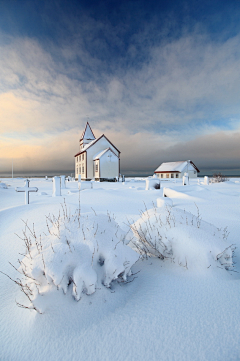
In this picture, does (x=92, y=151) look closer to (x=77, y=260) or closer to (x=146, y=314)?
(x=77, y=260)

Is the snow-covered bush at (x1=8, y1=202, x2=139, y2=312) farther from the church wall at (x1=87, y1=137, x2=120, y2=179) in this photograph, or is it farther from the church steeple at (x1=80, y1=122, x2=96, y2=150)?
the church steeple at (x1=80, y1=122, x2=96, y2=150)

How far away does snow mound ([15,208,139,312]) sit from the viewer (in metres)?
2.08

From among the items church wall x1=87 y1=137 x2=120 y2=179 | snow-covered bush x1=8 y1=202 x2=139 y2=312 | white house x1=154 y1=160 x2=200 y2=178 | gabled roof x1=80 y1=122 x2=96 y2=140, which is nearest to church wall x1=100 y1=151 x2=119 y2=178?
church wall x1=87 y1=137 x2=120 y2=179

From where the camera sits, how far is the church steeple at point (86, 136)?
3569 cm

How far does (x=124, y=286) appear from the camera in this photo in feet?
8.13

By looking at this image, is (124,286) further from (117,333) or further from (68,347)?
(68,347)

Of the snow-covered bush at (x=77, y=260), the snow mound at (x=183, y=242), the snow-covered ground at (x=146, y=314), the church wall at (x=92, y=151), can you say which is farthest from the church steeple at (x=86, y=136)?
the snow-covered bush at (x=77, y=260)

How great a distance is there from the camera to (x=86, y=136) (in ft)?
118

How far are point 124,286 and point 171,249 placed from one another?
1.09 m

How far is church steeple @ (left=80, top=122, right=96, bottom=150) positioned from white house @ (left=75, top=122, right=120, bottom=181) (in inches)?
140

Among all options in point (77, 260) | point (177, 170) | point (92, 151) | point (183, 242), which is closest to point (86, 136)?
point (92, 151)

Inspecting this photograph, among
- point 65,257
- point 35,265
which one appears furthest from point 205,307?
point 35,265

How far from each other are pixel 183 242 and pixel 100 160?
26779mm

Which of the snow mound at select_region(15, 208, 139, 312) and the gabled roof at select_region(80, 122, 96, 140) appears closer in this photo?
the snow mound at select_region(15, 208, 139, 312)
